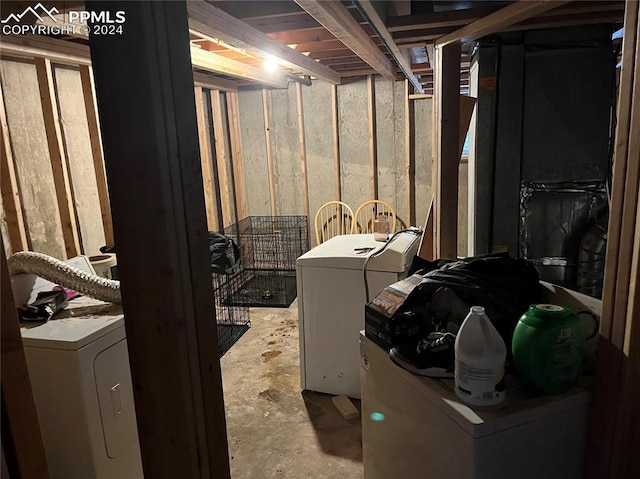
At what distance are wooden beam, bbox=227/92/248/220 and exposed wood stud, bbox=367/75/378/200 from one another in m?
1.65

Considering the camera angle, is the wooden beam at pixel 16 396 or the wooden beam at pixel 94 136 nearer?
the wooden beam at pixel 16 396

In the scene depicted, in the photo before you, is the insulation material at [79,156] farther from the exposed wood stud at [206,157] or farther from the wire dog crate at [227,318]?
the exposed wood stud at [206,157]

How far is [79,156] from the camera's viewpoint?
346 cm

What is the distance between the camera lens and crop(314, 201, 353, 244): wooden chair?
5243mm

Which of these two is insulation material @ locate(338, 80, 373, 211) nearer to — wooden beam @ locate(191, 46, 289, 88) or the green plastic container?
wooden beam @ locate(191, 46, 289, 88)

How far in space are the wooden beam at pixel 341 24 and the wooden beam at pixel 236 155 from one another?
270cm

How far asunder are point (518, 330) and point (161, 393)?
91 centimetres

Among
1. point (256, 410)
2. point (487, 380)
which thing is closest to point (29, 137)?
point (256, 410)

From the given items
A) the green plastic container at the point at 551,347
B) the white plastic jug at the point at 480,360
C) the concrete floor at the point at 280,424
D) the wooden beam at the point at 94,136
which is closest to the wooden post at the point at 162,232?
the white plastic jug at the point at 480,360

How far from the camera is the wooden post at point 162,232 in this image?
805mm

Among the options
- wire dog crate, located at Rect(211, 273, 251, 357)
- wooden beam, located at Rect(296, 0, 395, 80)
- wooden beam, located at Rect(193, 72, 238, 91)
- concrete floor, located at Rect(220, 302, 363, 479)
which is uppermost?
wooden beam, located at Rect(193, 72, 238, 91)

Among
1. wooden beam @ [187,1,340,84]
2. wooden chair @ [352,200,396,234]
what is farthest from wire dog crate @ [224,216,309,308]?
wooden beam @ [187,1,340,84]

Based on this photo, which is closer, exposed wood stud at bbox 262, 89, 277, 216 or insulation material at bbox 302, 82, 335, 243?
insulation material at bbox 302, 82, 335, 243

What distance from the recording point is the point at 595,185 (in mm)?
2535
